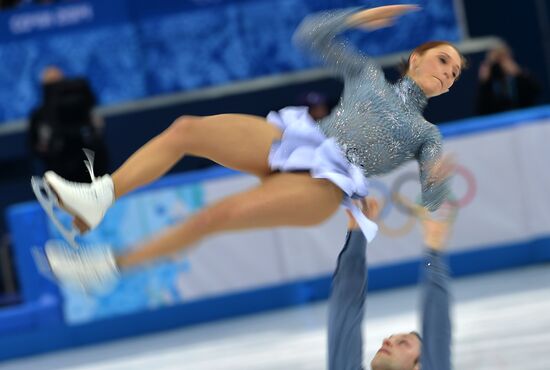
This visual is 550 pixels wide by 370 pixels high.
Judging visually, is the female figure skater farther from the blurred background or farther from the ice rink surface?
the blurred background

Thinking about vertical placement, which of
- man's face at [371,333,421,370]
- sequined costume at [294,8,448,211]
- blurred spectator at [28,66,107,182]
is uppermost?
blurred spectator at [28,66,107,182]

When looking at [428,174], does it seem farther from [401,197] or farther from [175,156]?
[401,197]

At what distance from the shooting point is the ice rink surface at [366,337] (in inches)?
214

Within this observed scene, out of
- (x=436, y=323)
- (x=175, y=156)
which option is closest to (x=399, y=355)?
(x=436, y=323)

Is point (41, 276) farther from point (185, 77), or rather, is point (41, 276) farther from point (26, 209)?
point (185, 77)

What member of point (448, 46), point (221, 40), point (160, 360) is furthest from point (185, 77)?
point (448, 46)

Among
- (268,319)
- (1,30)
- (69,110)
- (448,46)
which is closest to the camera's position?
(448,46)

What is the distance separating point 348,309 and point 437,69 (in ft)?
3.17

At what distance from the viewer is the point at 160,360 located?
21.8 feet

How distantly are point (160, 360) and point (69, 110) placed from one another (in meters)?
2.65

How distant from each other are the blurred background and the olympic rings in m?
0.01

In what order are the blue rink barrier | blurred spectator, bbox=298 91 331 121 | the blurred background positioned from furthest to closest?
blurred spectator, bbox=298 91 331 121
the blue rink barrier
the blurred background

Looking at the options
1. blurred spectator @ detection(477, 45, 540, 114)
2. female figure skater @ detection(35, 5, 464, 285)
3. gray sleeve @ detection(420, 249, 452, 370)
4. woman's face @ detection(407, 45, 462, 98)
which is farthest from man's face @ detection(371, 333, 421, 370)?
blurred spectator @ detection(477, 45, 540, 114)

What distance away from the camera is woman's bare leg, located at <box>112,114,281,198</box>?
3.85m
